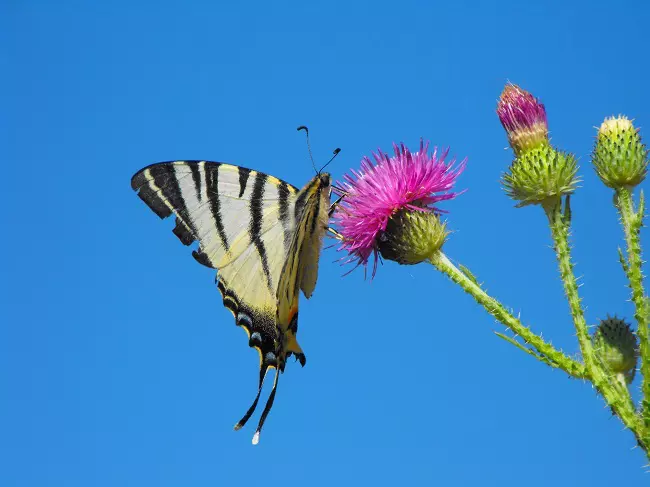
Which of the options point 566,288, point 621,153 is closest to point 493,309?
point 566,288

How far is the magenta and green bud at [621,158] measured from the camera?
4.97 metres

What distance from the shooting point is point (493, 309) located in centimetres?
473

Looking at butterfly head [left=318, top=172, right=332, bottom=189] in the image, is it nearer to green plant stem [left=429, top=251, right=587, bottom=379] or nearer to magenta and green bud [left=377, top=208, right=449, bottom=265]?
magenta and green bud [left=377, top=208, right=449, bottom=265]

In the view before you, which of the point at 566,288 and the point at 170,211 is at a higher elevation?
the point at 170,211

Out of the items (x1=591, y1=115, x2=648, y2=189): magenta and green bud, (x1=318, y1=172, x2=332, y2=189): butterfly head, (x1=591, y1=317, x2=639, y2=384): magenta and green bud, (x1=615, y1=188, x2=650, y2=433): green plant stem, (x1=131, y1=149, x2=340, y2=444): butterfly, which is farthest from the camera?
(x1=131, y1=149, x2=340, y2=444): butterfly

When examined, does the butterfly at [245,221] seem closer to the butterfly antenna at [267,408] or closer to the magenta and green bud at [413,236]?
the butterfly antenna at [267,408]

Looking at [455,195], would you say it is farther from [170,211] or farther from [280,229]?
[170,211]

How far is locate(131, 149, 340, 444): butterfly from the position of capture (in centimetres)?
587

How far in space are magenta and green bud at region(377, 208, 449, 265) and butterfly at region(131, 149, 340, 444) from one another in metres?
0.55

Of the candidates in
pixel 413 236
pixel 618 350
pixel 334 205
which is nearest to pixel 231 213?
pixel 334 205

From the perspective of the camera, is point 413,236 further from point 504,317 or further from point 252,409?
point 252,409

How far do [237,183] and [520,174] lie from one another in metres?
2.24

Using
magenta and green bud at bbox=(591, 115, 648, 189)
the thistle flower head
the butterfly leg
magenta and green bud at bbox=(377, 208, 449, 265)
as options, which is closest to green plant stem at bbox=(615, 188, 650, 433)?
magenta and green bud at bbox=(591, 115, 648, 189)

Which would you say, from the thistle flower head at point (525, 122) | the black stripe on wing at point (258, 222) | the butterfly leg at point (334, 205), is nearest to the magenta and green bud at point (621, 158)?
the thistle flower head at point (525, 122)
